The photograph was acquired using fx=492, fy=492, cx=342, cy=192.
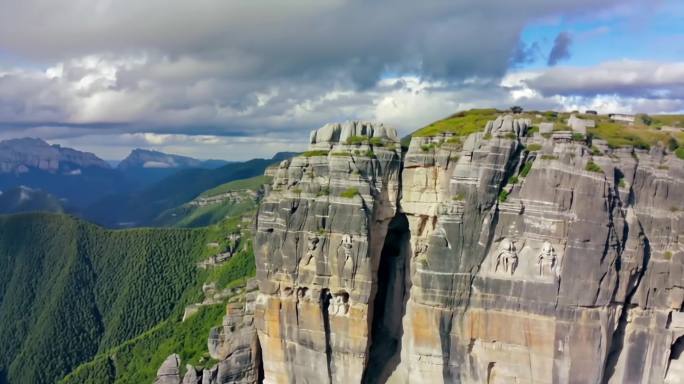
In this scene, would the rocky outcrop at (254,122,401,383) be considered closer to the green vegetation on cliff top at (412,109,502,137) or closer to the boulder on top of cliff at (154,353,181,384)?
the green vegetation on cliff top at (412,109,502,137)

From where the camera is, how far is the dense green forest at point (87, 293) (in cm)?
14325

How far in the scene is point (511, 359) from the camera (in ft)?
132

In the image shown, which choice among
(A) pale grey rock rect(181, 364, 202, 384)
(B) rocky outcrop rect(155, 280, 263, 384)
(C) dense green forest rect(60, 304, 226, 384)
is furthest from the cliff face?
(C) dense green forest rect(60, 304, 226, 384)

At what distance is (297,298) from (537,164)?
77.7 feet

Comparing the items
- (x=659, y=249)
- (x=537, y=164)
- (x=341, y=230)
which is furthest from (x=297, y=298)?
(x=659, y=249)

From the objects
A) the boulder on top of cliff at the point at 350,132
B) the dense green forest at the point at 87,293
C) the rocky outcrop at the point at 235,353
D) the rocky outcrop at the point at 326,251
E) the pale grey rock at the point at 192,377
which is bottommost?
the dense green forest at the point at 87,293

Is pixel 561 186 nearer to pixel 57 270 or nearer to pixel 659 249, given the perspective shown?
pixel 659 249

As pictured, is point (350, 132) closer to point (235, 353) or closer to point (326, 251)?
point (326, 251)

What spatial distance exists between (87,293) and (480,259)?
557 ft

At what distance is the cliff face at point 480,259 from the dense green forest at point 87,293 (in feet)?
357

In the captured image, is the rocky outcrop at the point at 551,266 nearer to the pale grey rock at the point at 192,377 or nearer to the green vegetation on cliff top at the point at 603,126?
the green vegetation on cliff top at the point at 603,126

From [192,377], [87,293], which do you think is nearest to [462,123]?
[192,377]

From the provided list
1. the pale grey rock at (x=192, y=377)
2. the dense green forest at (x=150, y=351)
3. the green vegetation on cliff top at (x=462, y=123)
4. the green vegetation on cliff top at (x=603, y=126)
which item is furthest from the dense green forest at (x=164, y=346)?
the green vegetation on cliff top at (x=603, y=126)

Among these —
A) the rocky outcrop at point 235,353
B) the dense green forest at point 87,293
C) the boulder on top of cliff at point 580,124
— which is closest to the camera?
the boulder on top of cliff at point 580,124
